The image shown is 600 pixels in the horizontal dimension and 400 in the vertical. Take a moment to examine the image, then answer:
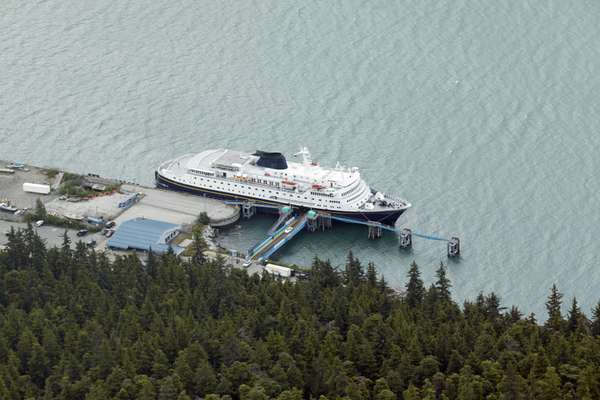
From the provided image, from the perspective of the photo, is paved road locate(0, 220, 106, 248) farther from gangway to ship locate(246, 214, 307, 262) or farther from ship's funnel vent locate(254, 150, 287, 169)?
ship's funnel vent locate(254, 150, 287, 169)

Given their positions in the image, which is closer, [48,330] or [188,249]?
[48,330]

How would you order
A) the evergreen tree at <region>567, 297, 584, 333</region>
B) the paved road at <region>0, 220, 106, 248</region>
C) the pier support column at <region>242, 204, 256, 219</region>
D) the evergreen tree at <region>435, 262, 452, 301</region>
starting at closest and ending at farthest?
the evergreen tree at <region>567, 297, 584, 333</region> < the evergreen tree at <region>435, 262, 452, 301</region> < the paved road at <region>0, 220, 106, 248</region> < the pier support column at <region>242, 204, 256, 219</region>

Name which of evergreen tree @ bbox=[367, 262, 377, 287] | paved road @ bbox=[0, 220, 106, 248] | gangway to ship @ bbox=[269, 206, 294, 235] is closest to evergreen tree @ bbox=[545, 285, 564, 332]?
evergreen tree @ bbox=[367, 262, 377, 287]

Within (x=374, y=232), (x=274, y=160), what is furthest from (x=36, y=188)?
(x=374, y=232)

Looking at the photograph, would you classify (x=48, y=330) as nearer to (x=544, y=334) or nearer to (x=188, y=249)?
(x=188, y=249)

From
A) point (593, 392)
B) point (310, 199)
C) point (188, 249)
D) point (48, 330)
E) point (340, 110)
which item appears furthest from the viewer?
point (340, 110)

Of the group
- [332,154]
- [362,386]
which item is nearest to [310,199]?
[332,154]

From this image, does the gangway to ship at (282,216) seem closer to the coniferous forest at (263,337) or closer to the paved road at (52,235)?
the coniferous forest at (263,337)
